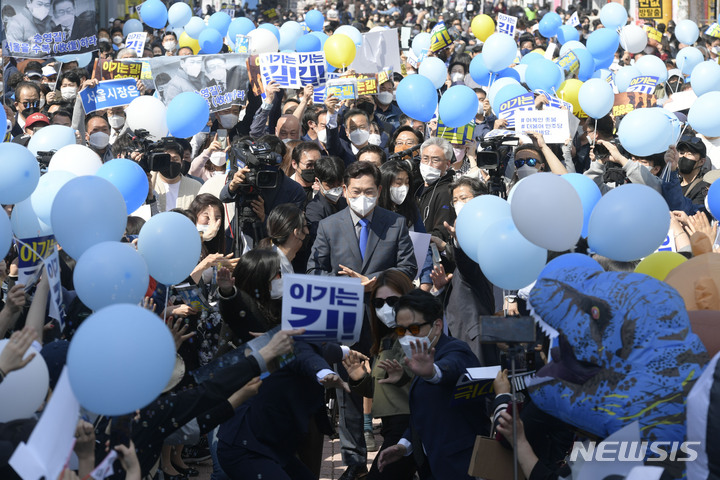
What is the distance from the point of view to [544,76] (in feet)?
36.9

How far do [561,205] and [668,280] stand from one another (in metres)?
0.57

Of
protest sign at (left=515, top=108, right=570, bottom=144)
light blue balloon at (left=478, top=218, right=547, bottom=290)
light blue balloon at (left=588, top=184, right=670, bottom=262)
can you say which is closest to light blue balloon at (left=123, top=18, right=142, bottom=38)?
protest sign at (left=515, top=108, right=570, bottom=144)

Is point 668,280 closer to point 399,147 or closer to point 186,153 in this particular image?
point 399,147

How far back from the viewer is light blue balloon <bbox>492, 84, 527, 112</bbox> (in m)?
9.98

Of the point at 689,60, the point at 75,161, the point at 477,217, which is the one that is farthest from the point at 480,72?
the point at 75,161

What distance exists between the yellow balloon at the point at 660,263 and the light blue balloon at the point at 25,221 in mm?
3117

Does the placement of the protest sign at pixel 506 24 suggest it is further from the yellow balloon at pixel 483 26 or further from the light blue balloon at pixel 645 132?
the light blue balloon at pixel 645 132

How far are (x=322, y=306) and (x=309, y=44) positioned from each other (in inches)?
386

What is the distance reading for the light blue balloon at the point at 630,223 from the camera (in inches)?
157

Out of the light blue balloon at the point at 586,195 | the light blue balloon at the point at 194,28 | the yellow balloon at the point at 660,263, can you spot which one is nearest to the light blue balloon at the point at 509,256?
the yellow balloon at the point at 660,263

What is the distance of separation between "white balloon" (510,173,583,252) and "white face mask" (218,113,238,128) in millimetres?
6507

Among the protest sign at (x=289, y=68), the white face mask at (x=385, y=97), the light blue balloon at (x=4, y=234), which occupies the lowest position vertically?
the white face mask at (x=385, y=97)

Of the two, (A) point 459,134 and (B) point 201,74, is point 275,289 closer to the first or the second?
(A) point 459,134

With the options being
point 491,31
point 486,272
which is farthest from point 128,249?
point 491,31
